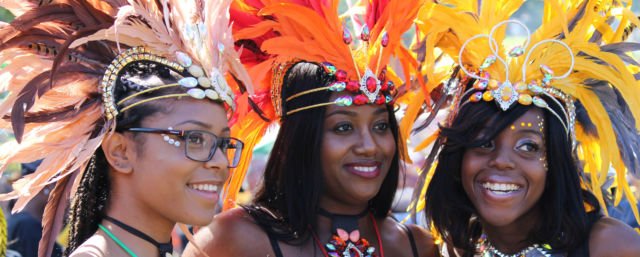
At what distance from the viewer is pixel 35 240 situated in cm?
523

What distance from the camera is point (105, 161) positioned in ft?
9.33

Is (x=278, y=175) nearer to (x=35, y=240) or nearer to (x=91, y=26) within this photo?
(x=91, y=26)

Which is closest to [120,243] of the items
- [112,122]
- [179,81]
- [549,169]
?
[112,122]

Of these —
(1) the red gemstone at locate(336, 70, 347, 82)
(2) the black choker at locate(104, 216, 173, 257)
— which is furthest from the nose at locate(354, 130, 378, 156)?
(2) the black choker at locate(104, 216, 173, 257)

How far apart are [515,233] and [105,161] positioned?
188 centimetres

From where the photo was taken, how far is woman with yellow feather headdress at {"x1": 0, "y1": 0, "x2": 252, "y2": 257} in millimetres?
2752

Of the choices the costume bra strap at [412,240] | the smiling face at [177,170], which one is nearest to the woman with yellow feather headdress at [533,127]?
the costume bra strap at [412,240]

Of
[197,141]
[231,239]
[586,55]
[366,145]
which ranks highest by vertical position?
[586,55]

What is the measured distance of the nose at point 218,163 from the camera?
2855 millimetres

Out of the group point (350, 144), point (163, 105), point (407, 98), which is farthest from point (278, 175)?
point (163, 105)

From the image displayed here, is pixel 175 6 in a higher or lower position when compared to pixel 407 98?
higher

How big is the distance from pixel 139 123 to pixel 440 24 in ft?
5.26

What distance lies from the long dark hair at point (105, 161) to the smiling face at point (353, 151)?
1.00 m

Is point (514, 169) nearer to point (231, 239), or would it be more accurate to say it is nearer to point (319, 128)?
point (319, 128)
